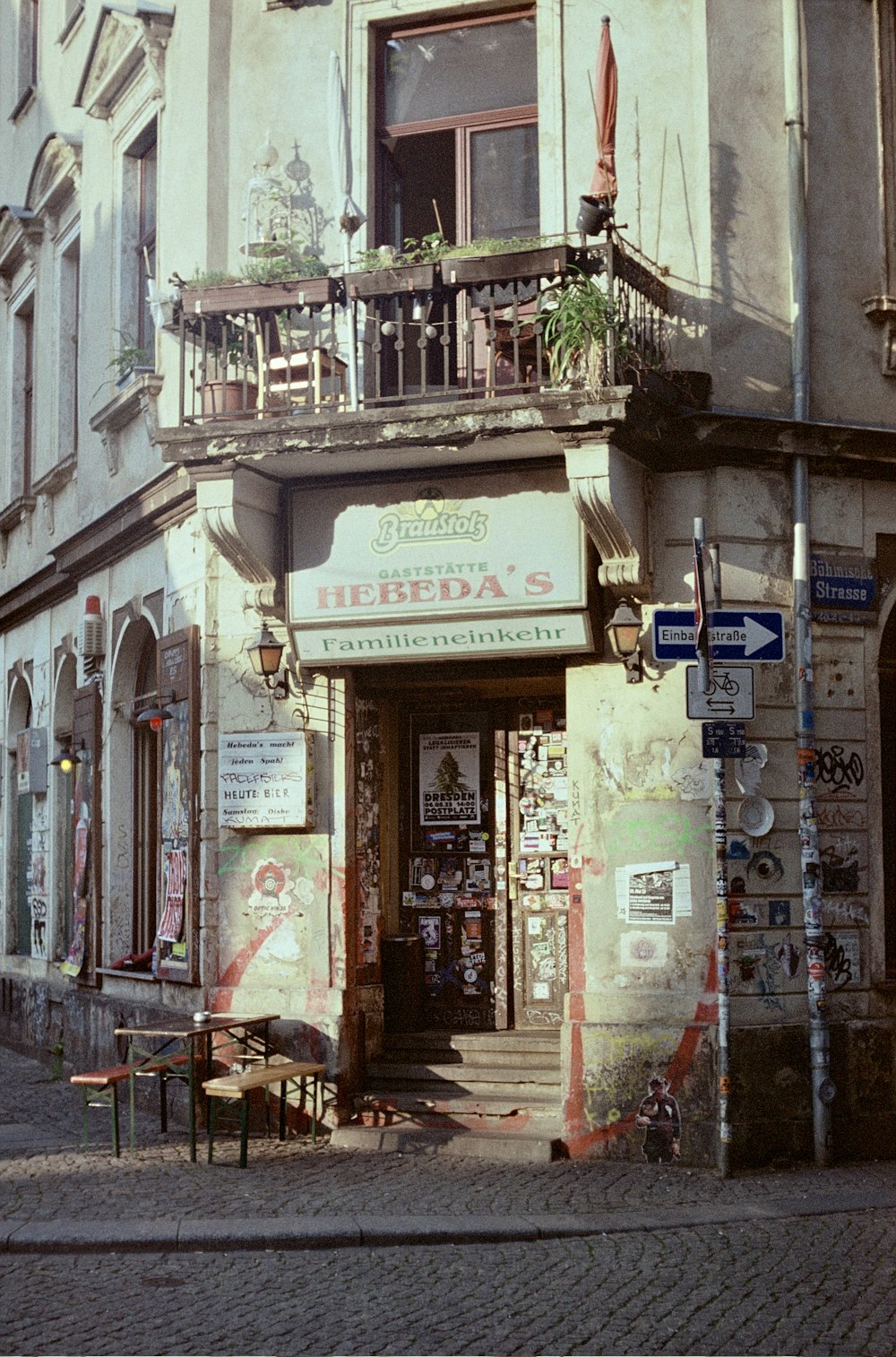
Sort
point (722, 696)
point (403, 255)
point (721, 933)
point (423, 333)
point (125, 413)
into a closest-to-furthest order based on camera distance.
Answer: point (722, 696) → point (721, 933) → point (423, 333) → point (403, 255) → point (125, 413)

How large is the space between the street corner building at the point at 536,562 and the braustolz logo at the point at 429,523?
0.08 feet

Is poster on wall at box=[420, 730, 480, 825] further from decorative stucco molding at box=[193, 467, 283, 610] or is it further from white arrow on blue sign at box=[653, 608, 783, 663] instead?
white arrow on blue sign at box=[653, 608, 783, 663]

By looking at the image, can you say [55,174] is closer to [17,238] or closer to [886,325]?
[17,238]

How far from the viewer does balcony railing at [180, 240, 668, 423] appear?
10195 mm

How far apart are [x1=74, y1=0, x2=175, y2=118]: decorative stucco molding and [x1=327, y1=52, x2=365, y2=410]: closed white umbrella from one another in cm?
182

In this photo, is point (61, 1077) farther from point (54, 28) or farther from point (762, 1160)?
point (54, 28)

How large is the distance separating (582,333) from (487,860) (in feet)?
13.6

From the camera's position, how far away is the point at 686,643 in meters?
9.61

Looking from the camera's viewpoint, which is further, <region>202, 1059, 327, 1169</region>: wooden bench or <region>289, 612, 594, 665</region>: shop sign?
<region>289, 612, 594, 665</region>: shop sign

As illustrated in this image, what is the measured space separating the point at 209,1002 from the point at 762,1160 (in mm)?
3949

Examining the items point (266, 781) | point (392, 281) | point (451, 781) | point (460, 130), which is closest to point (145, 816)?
point (266, 781)

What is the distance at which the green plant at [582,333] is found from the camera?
10.1m

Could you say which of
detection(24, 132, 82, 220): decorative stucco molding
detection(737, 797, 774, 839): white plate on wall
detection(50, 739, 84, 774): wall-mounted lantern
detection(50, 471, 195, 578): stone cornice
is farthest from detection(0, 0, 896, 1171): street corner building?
detection(24, 132, 82, 220): decorative stucco molding

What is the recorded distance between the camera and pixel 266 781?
1158 cm
